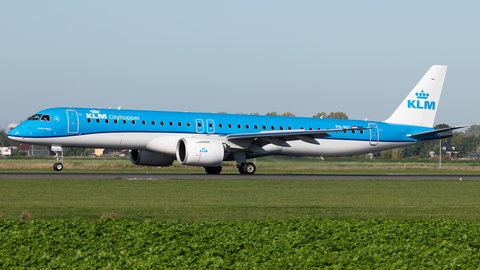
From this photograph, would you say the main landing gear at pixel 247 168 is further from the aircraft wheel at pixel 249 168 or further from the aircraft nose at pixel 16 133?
the aircraft nose at pixel 16 133

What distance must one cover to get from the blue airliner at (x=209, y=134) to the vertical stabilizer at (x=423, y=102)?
0.07 meters

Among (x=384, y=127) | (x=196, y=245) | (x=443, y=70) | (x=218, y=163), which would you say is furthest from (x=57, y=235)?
(x=443, y=70)

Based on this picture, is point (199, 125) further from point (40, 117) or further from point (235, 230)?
point (235, 230)

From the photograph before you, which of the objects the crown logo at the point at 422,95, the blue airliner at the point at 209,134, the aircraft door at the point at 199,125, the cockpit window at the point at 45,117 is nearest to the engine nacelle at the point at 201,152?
the blue airliner at the point at 209,134

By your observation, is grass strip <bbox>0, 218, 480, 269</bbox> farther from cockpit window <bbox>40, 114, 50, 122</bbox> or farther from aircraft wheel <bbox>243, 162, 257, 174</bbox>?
aircraft wheel <bbox>243, 162, 257, 174</bbox>

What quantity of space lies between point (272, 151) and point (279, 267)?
27.1 metres

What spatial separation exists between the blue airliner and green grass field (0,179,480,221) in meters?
6.40

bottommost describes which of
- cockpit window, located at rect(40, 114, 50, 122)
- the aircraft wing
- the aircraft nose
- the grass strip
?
the grass strip

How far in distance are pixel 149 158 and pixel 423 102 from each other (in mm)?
21007

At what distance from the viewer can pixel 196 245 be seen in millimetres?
10172

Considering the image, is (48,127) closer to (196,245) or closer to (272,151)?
(272,151)

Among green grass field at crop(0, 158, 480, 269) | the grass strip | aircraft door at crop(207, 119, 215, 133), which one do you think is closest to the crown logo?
aircraft door at crop(207, 119, 215, 133)

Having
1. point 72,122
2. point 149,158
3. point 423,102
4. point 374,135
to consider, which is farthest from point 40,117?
point 423,102

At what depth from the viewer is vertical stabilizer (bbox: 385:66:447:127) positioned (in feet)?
136
